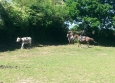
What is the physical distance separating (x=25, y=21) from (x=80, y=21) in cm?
716

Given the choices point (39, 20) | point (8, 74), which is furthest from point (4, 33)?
point (8, 74)

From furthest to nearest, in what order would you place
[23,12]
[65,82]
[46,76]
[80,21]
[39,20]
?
[80,21], [39,20], [23,12], [46,76], [65,82]

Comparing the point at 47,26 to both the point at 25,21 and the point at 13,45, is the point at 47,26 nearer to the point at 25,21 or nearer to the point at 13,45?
the point at 25,21

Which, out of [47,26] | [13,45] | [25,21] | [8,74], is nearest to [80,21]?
[47,26]

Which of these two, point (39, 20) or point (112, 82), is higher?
point (39, 20)

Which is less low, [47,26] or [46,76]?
[47,26]

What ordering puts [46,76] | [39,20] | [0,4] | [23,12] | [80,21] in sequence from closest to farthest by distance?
[46,76] → [0,4] → [23,12] → [39,20] → [80,21]

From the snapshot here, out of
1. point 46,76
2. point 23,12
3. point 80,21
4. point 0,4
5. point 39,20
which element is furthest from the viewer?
point 80,21

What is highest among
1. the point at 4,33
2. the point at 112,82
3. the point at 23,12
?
the point at 23,12

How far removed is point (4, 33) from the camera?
2711cm

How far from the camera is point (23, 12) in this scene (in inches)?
1133

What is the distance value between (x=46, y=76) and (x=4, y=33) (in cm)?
1592

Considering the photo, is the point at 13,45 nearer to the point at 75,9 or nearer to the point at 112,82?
the point at 75,9

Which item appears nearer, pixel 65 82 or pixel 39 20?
pixel 65 82
